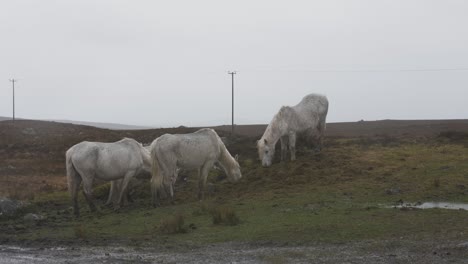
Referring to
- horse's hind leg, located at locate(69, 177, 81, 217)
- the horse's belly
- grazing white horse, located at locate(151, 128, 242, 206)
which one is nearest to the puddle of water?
grazing white horse, located at locate(151, 128, 242, 206)

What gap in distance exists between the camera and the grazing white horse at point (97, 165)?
1712cm

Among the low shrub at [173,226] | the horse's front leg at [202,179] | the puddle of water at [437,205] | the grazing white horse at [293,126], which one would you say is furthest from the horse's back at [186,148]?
the puddle of water at [437,205]

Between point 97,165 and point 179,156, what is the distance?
8.69 ft

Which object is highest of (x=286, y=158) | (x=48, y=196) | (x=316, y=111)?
(x=316, y=111)

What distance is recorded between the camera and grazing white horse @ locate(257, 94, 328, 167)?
2273cm

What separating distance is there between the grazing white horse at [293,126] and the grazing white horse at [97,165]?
6.06 m

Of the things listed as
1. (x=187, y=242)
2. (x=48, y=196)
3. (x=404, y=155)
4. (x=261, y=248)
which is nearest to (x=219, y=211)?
(x=187, y=242)

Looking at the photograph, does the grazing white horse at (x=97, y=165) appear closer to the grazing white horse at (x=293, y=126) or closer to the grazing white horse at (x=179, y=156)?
the grazing white horse at (x=179, y=156)

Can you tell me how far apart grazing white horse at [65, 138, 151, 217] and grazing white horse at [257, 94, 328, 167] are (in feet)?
19.9

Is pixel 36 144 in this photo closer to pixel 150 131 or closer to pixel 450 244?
pixel 150 131

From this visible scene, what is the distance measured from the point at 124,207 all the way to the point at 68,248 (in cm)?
670

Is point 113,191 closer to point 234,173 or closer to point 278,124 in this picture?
point 234,173

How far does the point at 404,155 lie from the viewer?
2453cm

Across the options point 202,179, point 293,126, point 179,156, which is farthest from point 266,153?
point 179,156
